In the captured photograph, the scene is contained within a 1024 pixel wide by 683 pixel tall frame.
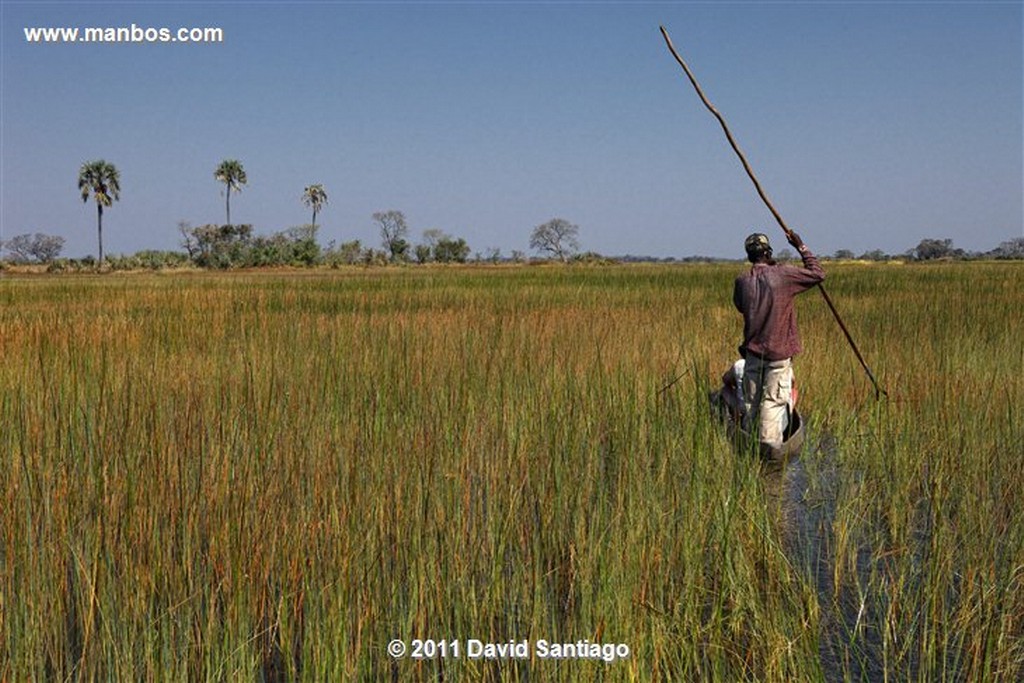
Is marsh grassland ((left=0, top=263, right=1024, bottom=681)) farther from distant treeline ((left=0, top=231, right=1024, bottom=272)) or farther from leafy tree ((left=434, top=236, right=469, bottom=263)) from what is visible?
leafy tree ((left=434, top=236, right=469, bottom=263))

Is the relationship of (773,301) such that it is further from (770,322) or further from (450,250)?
(450,250)

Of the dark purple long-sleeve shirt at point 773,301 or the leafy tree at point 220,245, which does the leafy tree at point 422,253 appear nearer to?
the leafy tree at point 220,245

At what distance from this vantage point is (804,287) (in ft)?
18.0

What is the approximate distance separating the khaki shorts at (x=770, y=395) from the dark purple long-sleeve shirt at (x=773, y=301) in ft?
0.32

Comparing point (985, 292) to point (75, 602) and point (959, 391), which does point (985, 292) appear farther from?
point (75, 602)

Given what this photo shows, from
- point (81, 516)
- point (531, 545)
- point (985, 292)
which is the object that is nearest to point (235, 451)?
point (81, 516)

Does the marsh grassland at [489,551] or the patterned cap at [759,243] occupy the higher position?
the patterned cap at [759,243]

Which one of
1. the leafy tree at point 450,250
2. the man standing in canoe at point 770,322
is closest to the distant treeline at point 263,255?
the leafy tree at point 450,250

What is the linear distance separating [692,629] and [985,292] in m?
19.0

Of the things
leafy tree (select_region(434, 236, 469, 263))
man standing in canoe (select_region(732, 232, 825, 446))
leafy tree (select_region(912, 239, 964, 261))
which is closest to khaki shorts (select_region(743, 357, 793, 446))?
man standing in canoe (select_region(732, 232, 825, 446))

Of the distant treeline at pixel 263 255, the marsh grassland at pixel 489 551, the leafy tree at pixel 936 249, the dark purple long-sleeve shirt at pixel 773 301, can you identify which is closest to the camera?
the marsh grassland at pixel 489 551

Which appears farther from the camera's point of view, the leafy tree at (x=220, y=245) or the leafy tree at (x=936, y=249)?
the leafy tree at (x=936, y=249)

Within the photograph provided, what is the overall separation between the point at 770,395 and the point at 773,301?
74 cm

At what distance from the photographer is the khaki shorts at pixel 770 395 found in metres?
5.54
